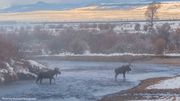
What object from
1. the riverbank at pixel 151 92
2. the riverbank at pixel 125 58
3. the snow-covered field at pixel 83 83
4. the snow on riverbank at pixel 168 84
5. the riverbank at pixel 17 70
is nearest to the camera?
the riverbank at pixel 151 92

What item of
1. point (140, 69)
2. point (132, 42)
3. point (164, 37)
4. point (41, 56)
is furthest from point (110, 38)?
point (140, 69)

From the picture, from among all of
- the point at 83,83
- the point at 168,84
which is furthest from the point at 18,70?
the point at 168,84

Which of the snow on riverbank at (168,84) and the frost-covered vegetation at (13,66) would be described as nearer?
the snow on riverbank at (168,84)

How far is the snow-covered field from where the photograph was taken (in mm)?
34031

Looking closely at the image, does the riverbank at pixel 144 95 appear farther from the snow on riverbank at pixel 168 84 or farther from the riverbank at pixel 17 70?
the riverbank at pixel 17 70

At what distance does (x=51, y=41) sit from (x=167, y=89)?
40772 mm

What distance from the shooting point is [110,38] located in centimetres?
7694

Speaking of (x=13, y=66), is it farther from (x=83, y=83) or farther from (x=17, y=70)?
(x=83, y=83)

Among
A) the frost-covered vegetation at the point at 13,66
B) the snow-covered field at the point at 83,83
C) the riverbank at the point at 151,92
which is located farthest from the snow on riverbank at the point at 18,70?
the riverbank at the point at 151,92

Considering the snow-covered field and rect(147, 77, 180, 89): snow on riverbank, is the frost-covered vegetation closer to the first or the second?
the snow-covered field

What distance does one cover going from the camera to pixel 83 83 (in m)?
40.4

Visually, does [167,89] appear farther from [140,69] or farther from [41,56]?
[41,56]

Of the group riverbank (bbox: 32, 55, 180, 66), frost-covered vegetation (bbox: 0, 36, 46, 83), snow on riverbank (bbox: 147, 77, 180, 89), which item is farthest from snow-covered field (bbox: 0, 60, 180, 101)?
riverbank (bbox: 32, 55, 180, 66)

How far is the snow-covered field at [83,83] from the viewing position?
34031 millimetres
